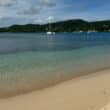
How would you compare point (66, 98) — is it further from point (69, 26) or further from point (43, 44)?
point (69, 26)

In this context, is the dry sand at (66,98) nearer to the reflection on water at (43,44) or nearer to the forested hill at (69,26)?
the reflection on water at (43,44)

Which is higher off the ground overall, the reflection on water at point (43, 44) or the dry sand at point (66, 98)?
the dry sand at point (66, 98)

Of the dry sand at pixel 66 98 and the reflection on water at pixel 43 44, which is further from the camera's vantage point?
the reflection on water at pixel 43 44

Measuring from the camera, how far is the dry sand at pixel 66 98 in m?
8.11

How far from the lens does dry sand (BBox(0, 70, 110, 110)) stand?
8.11m

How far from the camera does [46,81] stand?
40.5 feet

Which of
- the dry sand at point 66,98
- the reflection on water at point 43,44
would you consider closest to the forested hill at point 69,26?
the reflection on water at point 43,44

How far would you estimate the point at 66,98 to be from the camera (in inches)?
354

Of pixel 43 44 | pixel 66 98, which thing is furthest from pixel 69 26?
pixel 66 98

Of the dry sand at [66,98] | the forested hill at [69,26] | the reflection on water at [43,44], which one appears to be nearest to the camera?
the dry sand at [66,98]

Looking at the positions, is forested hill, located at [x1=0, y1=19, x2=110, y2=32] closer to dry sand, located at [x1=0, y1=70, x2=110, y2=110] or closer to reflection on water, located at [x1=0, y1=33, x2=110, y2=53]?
reflection on water, located at [x1=0, y1=33, x2=110, y2=53]

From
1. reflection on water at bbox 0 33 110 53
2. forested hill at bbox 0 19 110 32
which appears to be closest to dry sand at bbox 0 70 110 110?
reflection on water at bbox 0 33 110 53

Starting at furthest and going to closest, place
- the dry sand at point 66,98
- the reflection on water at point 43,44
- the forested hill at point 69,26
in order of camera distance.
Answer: the forested hill at point 69,26
the reflection on water at point 43,44
the dry sand at point 66,98

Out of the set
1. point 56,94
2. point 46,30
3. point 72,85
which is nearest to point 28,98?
point 56,94
